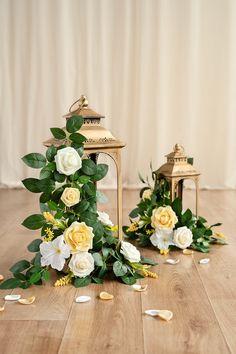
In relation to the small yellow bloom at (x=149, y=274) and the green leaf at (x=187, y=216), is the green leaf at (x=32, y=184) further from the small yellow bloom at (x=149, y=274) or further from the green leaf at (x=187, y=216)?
the green leaf at (x=187, y=216)

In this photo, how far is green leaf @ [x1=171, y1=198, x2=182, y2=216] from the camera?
2.01m

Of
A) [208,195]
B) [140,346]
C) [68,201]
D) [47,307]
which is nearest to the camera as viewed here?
[140,346]

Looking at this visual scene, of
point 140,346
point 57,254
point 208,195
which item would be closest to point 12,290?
point 57,254

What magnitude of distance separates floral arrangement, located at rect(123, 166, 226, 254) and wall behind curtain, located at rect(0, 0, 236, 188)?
1.90 meters

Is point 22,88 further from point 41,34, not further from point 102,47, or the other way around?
point 102,47

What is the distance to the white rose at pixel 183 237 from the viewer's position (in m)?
1.97

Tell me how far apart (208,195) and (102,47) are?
4.82 ft

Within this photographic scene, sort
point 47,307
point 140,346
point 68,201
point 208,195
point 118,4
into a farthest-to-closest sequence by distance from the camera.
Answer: point 118,4 → point 208,195 → point 68,201 → point 47,307 → point 140,346

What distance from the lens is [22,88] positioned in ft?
13.3

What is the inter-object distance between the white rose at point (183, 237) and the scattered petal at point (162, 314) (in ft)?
2.10

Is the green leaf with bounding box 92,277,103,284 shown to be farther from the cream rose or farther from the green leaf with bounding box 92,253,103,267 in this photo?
the cream rose

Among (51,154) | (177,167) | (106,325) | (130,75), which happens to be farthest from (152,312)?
(130,75)

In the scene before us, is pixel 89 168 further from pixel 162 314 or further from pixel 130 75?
pixel 130 75

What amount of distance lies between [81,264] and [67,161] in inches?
13.2
